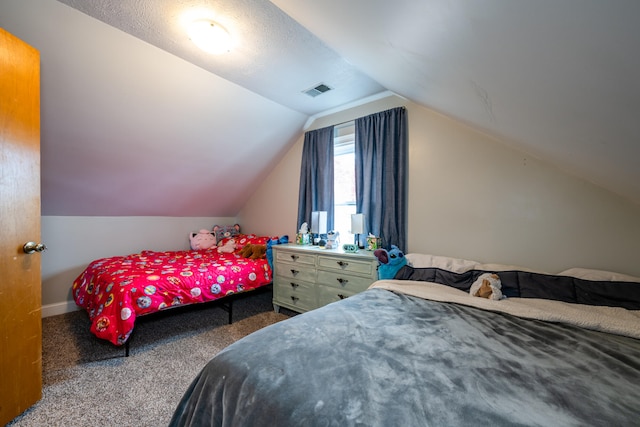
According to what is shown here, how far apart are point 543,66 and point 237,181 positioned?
3.65m

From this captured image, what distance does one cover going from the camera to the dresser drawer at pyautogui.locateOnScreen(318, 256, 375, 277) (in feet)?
7.54

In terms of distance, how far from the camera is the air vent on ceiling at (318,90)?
8.64ft

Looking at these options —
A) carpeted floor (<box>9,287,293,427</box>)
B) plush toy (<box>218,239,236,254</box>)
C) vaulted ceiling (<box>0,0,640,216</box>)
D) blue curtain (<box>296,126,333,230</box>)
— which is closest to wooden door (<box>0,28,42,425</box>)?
carpeted floor (<box>9,287,293,427</box>)

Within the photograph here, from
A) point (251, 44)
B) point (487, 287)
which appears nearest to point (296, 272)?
point (487, 287)

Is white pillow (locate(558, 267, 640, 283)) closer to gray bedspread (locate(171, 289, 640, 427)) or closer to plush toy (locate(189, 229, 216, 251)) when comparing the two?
gray bedspread (locate(171, 289, 640, 427))

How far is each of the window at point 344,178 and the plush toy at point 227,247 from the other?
5.48 ft

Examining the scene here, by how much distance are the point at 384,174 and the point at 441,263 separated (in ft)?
3.53

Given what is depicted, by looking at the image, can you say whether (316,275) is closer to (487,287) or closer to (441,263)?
(441,263)

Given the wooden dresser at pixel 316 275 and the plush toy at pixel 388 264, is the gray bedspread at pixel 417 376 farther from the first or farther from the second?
the wooden dresser at pixel 316 275

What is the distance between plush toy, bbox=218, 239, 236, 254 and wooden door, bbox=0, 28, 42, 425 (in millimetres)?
2286

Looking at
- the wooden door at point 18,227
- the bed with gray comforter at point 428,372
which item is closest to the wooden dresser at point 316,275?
the bed with gray comforter at point 428,372

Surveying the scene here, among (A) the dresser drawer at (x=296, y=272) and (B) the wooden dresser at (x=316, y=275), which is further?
(A) the dresser drawer at (x=296, y=272)

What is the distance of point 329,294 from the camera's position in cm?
255

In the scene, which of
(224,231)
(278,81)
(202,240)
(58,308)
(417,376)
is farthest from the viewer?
(224,231)
